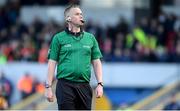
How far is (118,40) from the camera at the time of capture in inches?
840

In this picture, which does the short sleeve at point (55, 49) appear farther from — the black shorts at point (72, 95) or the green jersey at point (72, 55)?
the black shorts at point (72, 95)

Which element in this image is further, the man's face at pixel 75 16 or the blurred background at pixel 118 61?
the blurred background at pixel 118 61

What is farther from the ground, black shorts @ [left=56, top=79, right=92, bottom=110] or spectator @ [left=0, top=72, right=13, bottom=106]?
black shorts @ [left=56, top=79, right=92, bottom=110]

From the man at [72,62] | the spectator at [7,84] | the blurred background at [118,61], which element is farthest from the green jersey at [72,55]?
the spectator at [7,84]

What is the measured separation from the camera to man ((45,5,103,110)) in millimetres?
8961

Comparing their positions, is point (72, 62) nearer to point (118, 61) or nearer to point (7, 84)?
point (7, 84)

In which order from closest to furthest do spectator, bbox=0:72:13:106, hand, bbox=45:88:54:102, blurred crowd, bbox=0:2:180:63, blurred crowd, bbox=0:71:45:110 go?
hand, bbox=45:88:54:102, spectator, bbox=0:72:13:106, blurred crowd, bbox=0:71:45:110, blurred crowd, bbox=0:2:180:63

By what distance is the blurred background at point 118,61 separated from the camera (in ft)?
67.2

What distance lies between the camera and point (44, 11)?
78.9ft

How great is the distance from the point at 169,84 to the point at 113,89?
1457 mm

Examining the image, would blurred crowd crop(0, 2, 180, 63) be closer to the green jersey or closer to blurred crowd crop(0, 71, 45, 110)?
blurred crowd crop(0, 71, 45, 110)

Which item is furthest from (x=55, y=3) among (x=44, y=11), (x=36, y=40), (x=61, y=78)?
(x=61, y=78)

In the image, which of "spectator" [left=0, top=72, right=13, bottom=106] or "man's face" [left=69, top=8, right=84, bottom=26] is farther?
"spectator" [left=0, top=72, right=13, bottom=106]

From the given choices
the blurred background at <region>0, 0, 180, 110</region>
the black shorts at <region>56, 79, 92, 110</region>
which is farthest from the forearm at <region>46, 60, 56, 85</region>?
the blurred background at <region>0, 0, 180, 110</region>
